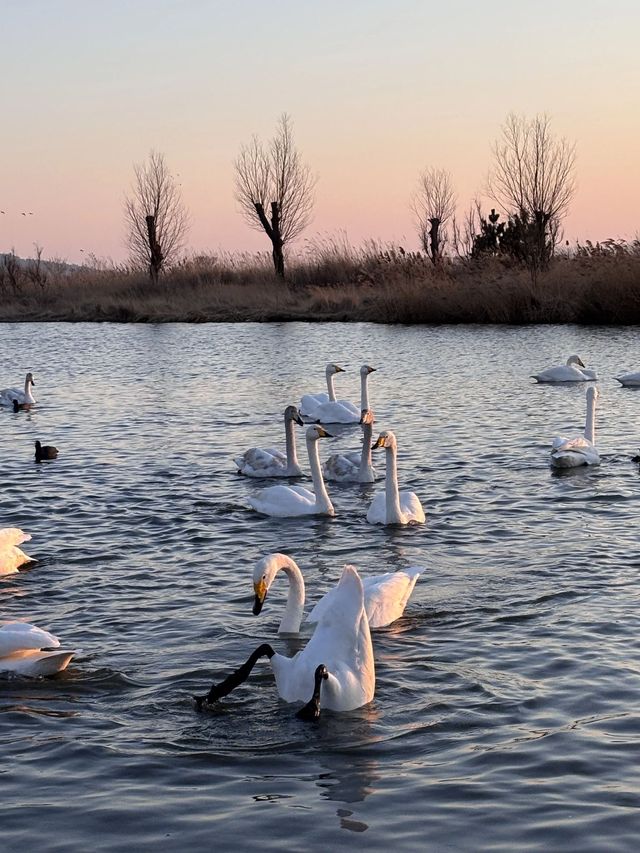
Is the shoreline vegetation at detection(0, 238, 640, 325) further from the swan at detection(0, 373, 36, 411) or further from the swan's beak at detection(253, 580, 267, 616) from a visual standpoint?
the swan's beak at detection(253, 580, 267, 616)

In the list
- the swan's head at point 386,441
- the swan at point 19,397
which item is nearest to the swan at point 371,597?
the swan's head at point 386,441

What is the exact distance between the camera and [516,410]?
57.1 feet

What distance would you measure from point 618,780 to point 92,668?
291cm

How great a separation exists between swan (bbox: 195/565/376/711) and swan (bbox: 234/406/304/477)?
255 inches

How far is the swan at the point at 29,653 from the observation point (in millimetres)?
6699

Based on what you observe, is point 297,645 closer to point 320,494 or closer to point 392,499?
point 392,499

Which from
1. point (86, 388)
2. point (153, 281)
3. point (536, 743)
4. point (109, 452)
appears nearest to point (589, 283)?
point (86, 388)

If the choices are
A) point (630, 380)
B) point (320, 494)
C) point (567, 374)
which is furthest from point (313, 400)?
point (320, 494)

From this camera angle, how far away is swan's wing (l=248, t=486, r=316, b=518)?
10.8 meters

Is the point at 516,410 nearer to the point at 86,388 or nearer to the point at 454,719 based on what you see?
the point at 86,388

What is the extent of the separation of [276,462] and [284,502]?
194 cm

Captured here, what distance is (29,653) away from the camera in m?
6.79

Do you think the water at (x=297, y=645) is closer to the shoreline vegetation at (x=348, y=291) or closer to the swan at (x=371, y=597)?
the swan at (x=371, y=597)

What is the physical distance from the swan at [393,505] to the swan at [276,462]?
2.21 metres
